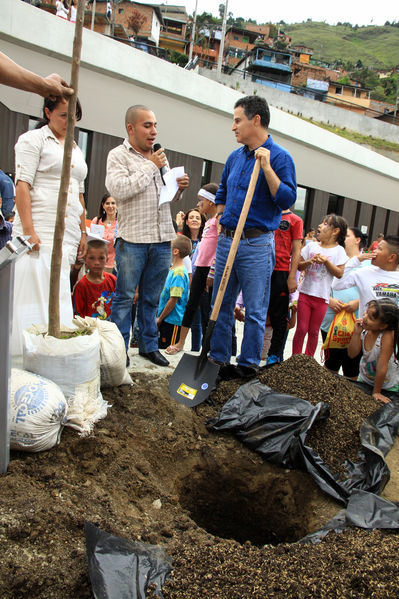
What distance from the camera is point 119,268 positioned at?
373 centimetres

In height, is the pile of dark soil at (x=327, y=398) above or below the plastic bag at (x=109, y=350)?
below

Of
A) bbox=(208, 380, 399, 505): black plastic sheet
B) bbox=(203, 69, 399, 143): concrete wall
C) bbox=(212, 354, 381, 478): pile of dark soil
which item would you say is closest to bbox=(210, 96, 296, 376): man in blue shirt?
bbox=(212, 354, 381, 478): pile of dark soil

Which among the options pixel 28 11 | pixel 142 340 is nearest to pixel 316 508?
pixel 142 340

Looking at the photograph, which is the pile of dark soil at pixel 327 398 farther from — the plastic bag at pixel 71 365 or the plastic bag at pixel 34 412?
the plastic bag at pixel 34 412

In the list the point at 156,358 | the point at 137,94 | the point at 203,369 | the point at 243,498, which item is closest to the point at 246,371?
the point at 203,369

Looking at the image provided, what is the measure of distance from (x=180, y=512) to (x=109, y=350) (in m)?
1.15

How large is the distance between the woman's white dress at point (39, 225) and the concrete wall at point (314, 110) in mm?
22177

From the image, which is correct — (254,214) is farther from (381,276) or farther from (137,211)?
(381,276)

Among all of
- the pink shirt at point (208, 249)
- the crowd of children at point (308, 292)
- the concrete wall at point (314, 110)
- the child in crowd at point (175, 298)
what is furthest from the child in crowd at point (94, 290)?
the concrete wall at point (314, 110)

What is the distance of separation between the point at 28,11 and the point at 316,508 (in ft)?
37.6

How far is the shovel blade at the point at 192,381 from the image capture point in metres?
3.52

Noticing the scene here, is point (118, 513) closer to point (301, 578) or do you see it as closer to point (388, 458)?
point (301, 578)

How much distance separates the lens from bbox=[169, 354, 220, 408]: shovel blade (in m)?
3.52

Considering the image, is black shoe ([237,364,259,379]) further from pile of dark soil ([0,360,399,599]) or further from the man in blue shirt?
pile of dark soil ([0,360,399,599])
